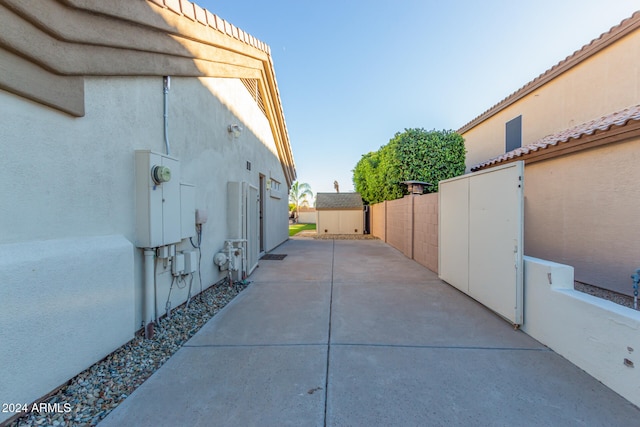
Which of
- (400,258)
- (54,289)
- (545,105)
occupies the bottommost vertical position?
(400,258)

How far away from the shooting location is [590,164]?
532cm

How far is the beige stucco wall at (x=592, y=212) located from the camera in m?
4.61

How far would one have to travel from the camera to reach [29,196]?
2150mm

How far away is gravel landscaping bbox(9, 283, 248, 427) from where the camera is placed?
81.6 inches

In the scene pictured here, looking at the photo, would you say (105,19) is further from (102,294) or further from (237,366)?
(237,366)

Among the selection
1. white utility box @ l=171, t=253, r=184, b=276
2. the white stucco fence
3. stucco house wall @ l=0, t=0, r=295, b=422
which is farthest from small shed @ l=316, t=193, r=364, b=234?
the white stucco fence

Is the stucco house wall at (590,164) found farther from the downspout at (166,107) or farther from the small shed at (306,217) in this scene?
the small shed at (306,217)

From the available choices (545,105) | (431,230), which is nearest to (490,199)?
(431,230)

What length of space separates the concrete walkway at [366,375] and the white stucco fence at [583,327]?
0.12 metres

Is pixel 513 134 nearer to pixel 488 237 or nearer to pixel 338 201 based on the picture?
pixel 488 237

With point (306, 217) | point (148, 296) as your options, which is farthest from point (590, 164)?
point (306, 217)

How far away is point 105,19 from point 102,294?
2846 mm

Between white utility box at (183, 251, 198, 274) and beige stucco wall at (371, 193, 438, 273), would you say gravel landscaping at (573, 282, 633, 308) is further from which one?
white utility box at (183, 251, 198, 274)

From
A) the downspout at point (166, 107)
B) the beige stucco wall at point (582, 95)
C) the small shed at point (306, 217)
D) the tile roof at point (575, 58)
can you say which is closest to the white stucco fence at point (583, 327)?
the downspout at point (166, 107)
